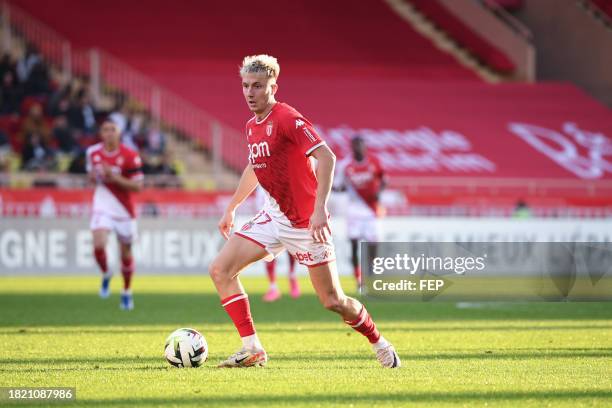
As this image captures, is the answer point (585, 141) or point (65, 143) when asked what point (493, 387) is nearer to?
point (65, 143)

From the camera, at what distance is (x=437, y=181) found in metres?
29.4

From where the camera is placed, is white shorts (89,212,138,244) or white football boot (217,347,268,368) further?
white shorts (89,212,138,244)

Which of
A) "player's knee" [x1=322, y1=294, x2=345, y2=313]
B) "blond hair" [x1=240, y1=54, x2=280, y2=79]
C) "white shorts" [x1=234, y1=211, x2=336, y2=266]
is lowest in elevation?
"player's knee" [x1=322, y1=294, x2=345, y2=313]

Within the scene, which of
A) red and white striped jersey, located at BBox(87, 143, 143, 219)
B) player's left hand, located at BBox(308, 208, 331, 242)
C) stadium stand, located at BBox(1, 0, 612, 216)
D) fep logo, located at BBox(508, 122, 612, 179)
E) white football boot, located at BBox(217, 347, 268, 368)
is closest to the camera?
player's left hand, located at BBox(308, 208, 331, 242)

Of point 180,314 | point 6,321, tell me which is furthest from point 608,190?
point 6,321

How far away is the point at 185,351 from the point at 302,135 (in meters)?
1.85

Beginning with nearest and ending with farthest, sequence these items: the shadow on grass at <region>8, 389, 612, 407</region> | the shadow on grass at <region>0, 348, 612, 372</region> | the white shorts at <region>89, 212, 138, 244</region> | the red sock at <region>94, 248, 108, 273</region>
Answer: the shadow on grass at <region>8, 389, 612, 407</region>, the shadow on grass at <region>0, 348, 612, 372</region>, the white shorts at <region>89, 212, 138, 244</region>, the red sock at <region>94, 248, 108, 273</region>

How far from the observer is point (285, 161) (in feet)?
28.4

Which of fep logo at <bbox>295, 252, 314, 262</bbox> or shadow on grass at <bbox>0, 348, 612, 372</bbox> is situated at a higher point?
fep logo at <bbox>295, 252, 314, 262</bbox>

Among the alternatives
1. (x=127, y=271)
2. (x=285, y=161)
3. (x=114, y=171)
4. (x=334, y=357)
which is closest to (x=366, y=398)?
(x=285, y=161)

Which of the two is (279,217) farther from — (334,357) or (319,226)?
(334,357)

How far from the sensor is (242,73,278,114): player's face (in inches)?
336

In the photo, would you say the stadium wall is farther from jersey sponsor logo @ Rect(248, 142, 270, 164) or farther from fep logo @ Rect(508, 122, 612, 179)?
jersey sponsor logo @ Rect(248, 142, 270, 164)

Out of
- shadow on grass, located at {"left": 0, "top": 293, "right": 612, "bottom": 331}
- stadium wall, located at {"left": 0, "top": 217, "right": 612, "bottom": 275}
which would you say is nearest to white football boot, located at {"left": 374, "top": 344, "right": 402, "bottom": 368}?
shadow on grass, located at {"left": 0, "top": 293, "right": 612, "bottom": 331}
